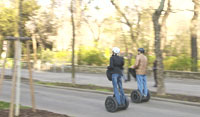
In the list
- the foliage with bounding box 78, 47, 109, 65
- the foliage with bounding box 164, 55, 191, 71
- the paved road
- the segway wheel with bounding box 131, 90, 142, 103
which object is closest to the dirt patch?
the paved road

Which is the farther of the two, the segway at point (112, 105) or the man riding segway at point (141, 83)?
the man riding segway at point (141, 83)

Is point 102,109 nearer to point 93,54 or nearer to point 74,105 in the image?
point 74,105

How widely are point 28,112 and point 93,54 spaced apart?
1619 centimetres

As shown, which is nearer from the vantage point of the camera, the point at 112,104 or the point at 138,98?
the point at 112,104

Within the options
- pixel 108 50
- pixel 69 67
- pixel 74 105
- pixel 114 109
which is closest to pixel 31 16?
pixel 69 67

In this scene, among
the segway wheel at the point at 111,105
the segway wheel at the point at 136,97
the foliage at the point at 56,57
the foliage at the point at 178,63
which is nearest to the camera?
the segway wheel at the point at 111,105

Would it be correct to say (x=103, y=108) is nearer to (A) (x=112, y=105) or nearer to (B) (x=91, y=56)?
(A) (x=112, y=105)

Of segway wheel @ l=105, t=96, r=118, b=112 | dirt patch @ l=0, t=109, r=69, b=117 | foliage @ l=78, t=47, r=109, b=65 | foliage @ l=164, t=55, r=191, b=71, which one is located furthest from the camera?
foliage @ l=78, t=47, r=109, b=65

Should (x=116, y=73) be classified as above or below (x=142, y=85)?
above

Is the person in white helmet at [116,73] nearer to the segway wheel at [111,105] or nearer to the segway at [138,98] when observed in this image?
the segway wheel at [111,105]

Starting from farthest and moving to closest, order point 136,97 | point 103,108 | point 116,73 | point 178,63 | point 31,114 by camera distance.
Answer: point 178,63 < point 136,97 < point 103,108 < point 116,73 < point 31,114

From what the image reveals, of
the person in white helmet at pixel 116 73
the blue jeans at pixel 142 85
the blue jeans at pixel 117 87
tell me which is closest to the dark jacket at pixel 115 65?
the person in white helmet at pixel 116 73

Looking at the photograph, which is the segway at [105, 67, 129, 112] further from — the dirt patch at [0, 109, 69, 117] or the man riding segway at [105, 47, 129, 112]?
the dirt patch at [0, 109, 69, 117]

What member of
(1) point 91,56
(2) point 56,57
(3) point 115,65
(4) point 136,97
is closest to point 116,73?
(3) point 115,65
